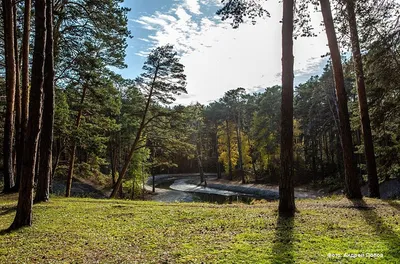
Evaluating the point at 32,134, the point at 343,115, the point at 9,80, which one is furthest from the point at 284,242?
the point at 9,80

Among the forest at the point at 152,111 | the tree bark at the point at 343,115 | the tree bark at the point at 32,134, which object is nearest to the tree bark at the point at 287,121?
the forest at the point at 152,111

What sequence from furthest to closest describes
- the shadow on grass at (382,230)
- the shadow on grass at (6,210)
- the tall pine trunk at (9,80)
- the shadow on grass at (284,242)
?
the tall pine trunk at (9,80)
the shadow on grass at (6,210)
the shadow on grass at (382,230)
the shadow on grass at (284,242)

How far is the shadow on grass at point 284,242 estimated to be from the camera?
12.1 ft

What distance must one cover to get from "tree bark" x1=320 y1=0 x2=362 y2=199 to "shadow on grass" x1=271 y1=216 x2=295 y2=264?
3.81 m

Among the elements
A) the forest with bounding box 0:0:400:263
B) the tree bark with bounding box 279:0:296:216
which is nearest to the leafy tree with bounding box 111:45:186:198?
the forest with bounding box 0:0:400:263

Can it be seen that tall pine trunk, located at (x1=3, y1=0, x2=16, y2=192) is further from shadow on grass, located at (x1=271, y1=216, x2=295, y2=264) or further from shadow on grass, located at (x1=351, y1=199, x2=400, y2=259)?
shadow on grass, located at (x1=351, y1=199, x2=400, y2=259)

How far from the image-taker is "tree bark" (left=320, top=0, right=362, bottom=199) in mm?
8680

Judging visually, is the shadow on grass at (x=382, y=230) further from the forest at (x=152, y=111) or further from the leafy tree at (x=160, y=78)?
the leafy tree at (x=160, y=78)

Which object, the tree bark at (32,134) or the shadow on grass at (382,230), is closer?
the shadow on grass at (382,230)

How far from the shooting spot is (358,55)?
29.0 ft

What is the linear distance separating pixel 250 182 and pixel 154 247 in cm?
3336

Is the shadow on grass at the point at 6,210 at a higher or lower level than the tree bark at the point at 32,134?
lower

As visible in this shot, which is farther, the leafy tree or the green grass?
the leafy tree

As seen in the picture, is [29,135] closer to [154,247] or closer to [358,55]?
[154,247]
